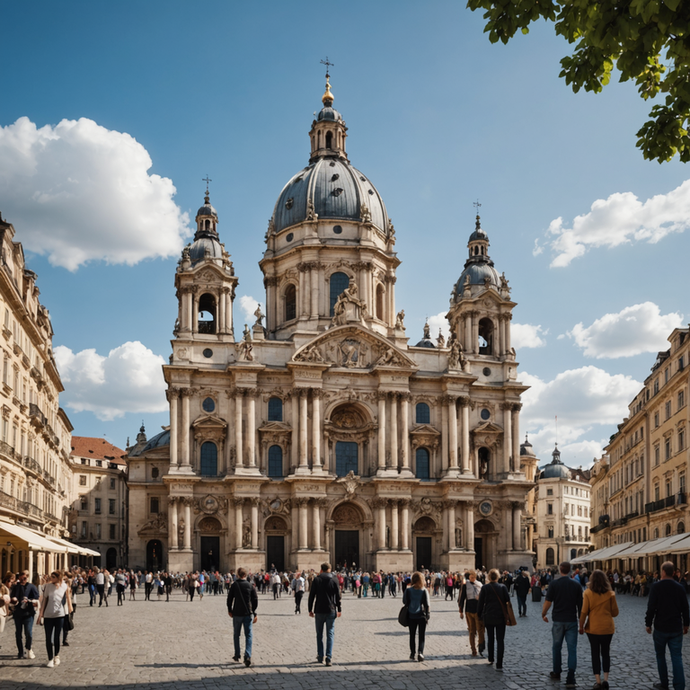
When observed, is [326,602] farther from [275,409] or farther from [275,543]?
[275,409]

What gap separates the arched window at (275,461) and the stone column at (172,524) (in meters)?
6.79

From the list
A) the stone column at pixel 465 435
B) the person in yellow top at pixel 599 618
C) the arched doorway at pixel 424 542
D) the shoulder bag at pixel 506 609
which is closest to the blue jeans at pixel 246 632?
the shoulder bag at pixel 506 609

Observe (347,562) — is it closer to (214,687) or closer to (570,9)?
(214,687)

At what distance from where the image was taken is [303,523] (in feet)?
193

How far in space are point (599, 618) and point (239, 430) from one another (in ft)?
155

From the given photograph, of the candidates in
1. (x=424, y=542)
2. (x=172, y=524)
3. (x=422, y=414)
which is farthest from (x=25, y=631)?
(x=422, y=414)

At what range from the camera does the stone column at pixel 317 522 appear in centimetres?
5875

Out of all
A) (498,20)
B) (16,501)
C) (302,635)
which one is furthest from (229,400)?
(498,20)

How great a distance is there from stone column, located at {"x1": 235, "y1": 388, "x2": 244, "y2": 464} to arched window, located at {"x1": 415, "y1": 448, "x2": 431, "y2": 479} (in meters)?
12.5

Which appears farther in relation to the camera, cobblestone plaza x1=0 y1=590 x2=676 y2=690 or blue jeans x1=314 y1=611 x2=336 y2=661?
blue jeans x1=314 y1=611 x2=336 y2=661

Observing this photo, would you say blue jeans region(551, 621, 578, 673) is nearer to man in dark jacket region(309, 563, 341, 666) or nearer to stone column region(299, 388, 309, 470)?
man in dark jacket region(309, 563, 341, 666)

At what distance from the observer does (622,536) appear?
2566 inches

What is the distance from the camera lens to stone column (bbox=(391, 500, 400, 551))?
5991 centimetres

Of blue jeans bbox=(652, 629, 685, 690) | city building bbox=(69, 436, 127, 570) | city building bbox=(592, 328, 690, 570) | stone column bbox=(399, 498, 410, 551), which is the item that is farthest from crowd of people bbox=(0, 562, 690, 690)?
city building bbox=(69, 436, 127, 570)
